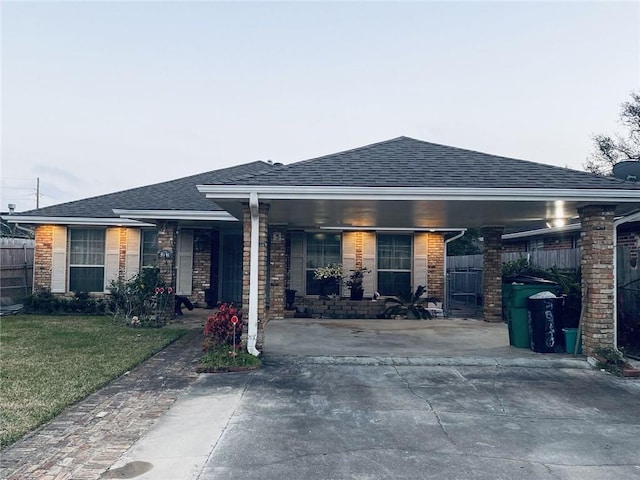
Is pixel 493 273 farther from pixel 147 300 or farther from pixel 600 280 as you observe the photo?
pixel 147 300

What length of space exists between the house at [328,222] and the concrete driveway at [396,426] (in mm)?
1675

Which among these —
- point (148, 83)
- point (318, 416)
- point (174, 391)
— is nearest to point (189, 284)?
point (148, 83)

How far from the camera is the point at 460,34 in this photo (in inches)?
451

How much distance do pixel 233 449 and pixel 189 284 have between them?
11027 mm

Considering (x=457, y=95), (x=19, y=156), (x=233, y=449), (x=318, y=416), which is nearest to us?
(x=233, y=449)

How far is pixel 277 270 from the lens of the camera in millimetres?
11914

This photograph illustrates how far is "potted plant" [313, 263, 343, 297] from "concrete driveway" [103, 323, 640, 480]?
253 inches

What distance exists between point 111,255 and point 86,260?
31.8 inches

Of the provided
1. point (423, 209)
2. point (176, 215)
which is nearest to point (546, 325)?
point (423, 209)

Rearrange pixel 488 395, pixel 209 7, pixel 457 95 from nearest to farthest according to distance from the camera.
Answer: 1. pixel 488 395
2. pixel 209 7
3. pixel 457 95

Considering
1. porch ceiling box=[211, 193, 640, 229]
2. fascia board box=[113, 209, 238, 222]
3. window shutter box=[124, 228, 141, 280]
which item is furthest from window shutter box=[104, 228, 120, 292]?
porch ceiling box=[211, 193, 640, 229]

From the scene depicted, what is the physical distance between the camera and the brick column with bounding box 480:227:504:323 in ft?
39.0

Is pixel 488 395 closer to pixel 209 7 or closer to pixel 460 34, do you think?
pixel 460 34

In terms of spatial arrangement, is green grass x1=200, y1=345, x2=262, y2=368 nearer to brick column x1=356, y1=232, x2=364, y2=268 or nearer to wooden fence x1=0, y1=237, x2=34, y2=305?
brick column x1=356, y1=232, x2=364, y2=268
